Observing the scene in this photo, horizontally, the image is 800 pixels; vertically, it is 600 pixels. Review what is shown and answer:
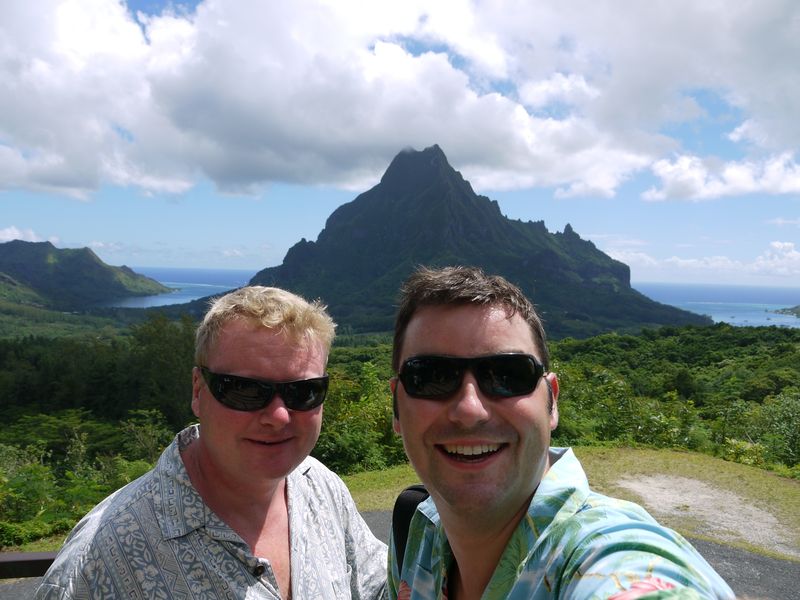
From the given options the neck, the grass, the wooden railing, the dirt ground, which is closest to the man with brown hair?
the neck

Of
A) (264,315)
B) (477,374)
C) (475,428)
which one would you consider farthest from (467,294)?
(264,315)

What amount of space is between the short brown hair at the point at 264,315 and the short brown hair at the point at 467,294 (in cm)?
55

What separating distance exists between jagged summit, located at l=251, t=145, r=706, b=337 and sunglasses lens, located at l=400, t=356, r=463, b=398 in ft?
369

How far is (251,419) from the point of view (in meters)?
1.95

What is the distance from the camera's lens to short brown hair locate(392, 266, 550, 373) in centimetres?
141

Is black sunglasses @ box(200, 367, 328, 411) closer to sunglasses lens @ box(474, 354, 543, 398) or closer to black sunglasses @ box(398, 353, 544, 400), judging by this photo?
black sunglasses @ box(398, 353, 544, 400)

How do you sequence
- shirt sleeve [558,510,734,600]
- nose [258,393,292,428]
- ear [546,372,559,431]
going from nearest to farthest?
shirt sleeve [558,510,734,600] < ear [546,372,559,431] < nose [258,393,292,428]

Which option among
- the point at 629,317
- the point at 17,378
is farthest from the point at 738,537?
the point at 629,317

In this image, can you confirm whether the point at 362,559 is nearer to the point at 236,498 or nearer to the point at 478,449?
the point at 236,498

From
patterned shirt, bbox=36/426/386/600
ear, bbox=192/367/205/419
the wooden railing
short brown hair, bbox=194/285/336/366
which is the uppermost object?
short brown hair, bbox=194/285/336/366

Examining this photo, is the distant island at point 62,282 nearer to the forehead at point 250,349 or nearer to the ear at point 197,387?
the ear at point 197,387

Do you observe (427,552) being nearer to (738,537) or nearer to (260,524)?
(260,524)

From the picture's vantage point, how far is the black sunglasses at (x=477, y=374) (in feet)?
4.60

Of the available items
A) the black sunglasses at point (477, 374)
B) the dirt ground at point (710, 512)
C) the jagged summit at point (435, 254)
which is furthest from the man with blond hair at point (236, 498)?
the jagged summit at point (435, 254)
